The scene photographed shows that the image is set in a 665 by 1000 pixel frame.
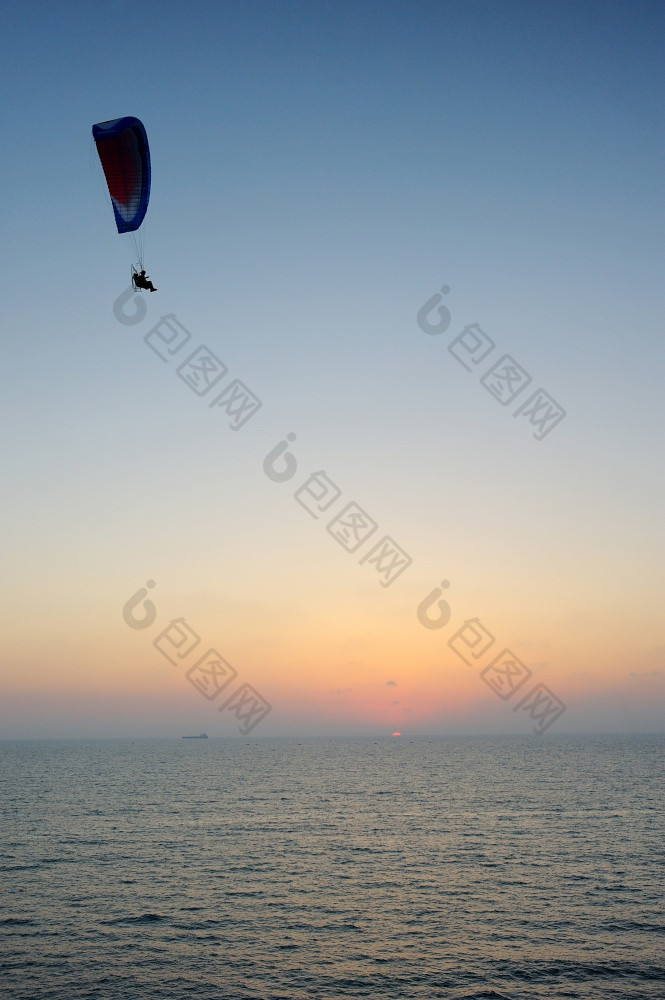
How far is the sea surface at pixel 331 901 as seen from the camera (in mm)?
32781

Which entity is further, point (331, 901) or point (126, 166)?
point (331, 901)

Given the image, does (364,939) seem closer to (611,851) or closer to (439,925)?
(439,925)

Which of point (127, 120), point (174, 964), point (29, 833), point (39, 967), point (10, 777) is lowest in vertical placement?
point (10, 777)

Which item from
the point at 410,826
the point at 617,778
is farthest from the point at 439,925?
the point at 617,778

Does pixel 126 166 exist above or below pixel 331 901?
above

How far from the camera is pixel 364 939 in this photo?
1495 inches

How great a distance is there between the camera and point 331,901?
44.7 metres

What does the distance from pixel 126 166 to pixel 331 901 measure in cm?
4650

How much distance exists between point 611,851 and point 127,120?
65444 millimetres

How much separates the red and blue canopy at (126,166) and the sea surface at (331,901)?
38.9m

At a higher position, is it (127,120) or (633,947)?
(127,120)

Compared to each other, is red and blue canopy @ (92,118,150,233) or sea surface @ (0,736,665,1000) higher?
red and blue canopy @ (92,118,150,233)

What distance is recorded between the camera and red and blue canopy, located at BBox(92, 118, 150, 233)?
37125 mm

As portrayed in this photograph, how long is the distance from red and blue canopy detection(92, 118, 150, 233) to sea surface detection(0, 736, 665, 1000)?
38.9 metres
